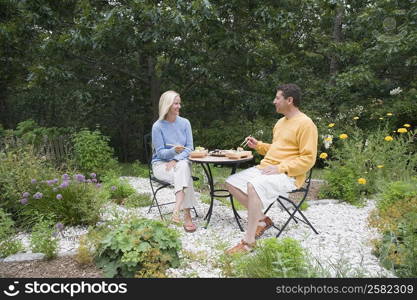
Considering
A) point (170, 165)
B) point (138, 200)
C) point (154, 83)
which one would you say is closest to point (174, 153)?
point (170, 165)

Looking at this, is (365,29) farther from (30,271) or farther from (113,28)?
(30,271)

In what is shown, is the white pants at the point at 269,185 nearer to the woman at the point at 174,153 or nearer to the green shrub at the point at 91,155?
the woman at the point at 174,153

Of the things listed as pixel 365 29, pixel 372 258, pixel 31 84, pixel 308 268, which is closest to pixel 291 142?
pixel 372 258

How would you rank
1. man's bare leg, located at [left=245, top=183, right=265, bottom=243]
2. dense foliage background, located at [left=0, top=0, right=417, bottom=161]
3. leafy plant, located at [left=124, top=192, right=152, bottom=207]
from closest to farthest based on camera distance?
man's bare leg, located at [left=245, top=183, right=265, bottom=243] → leafy plant, located at [left=124, top=192, right=152, bottom=207] → dense foliage background, located at [left=0, top=0, right=417, bottom=161]

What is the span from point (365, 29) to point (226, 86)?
3.44 metres

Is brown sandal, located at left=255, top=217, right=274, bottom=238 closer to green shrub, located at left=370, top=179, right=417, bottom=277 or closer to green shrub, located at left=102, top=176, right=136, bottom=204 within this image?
green shrub, located at left=370, top=179, right=417, bottom=277

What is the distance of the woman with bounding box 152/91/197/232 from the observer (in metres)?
4.11

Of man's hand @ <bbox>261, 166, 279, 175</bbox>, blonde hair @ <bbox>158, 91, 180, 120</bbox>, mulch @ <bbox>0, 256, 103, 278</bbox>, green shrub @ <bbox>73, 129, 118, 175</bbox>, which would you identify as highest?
blonde hair @ <bbox>158, 91, 180, 120</bbox>

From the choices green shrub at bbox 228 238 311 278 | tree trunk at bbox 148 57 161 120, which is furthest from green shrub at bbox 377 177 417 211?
tree trunk at bbox 148 57 161 120

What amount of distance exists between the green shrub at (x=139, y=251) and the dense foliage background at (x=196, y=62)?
3600 mm

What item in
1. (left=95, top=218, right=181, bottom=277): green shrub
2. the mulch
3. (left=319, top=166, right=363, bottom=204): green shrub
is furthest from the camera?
(left=319, top=166, right=363, bottom=204): green shrub

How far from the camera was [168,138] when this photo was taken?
4406 millimetres

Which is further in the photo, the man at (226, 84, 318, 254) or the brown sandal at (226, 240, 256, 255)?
the man at (226, 84, 318, 254)

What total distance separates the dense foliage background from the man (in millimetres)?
2635
